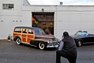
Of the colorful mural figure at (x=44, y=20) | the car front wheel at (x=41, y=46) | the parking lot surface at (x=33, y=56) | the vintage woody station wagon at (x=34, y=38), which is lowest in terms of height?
the parking lot surface at (x=33, y=56)

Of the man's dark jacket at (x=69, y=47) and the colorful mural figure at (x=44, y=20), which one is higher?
the colorful mural figure at (x=44, y=20)

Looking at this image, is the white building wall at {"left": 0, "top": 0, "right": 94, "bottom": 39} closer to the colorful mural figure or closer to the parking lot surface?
the colorful mural figure

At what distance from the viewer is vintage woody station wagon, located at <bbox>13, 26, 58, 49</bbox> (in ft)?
78.5

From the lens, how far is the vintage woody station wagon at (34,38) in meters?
23.9

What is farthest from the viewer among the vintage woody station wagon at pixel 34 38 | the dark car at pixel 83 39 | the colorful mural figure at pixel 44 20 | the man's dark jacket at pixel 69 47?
the colorful mural figure at pixel 44 20

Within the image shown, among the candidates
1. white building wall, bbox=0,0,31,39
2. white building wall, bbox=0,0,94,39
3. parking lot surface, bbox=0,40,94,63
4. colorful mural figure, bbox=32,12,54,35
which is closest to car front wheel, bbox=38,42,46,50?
parking lot surface, bbox=0,40,94,63

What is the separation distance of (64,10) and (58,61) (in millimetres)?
27671

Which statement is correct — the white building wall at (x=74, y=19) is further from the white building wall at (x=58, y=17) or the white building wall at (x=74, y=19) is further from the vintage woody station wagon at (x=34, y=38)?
the vintage woody station wagon at (x=34, y=38)

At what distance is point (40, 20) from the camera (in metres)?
39.8

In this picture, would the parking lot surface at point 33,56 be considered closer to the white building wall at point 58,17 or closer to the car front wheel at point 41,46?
the car front wheel at point 41,46

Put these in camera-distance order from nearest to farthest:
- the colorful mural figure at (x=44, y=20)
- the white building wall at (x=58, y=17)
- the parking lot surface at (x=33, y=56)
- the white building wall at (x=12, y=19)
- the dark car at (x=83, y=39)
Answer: the parking lot surface at (x=33, y=56), the dark car at (x=83, y=39), the white building wall at (x=58, y=17), the white building wall at (x=12, y=19), the colorful mural figure at (x=44, y=20)

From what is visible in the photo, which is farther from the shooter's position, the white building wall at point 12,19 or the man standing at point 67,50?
the white building wall at point 12,19

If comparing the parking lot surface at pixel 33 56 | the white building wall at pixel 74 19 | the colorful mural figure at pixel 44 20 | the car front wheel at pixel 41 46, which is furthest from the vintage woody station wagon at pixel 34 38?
the colorful mural figure at pixel 44 20

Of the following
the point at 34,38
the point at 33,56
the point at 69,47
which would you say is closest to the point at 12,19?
the point at 34,38
